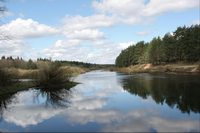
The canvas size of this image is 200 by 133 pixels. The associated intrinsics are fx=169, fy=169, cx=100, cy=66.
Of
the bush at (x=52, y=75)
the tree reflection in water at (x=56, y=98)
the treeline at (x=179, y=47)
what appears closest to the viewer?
the tree reflection in water at (x=56, y=98)

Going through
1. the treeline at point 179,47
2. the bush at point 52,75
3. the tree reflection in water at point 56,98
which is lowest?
the tree reflection in water at point 56,98

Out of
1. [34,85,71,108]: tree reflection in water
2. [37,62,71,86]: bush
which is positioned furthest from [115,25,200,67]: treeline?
[34,85,71,108]: tree reflection in water

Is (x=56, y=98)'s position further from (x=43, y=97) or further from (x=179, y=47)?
(x=179, y=47)

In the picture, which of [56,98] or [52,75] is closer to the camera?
[56,98]

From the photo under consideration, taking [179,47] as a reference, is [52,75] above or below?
below

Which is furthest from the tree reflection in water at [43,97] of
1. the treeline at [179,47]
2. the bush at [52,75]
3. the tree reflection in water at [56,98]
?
the treeline at [179,47]

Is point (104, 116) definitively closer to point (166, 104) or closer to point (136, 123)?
point (136, 123)

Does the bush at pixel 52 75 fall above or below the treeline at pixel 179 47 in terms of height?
below

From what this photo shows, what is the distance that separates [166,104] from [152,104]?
1.03 metres

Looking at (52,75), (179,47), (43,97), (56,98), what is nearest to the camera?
(56,98)

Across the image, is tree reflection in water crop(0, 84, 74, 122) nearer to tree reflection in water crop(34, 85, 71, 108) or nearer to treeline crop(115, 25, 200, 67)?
tree reflection in water crop(34, 85, 71, 108)

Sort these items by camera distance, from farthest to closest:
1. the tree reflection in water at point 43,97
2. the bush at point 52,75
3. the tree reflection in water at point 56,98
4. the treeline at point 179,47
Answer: the treeline at point 179,47 < the bush at point 52,75 < the tree reflection in water at point 56,98 < the tree reflection in water at point 43,97

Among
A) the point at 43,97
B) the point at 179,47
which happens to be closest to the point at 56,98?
the point at 43,97

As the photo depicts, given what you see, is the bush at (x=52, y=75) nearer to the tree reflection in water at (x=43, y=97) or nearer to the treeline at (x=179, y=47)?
the tree reflection in water at (x=43, y=97)
